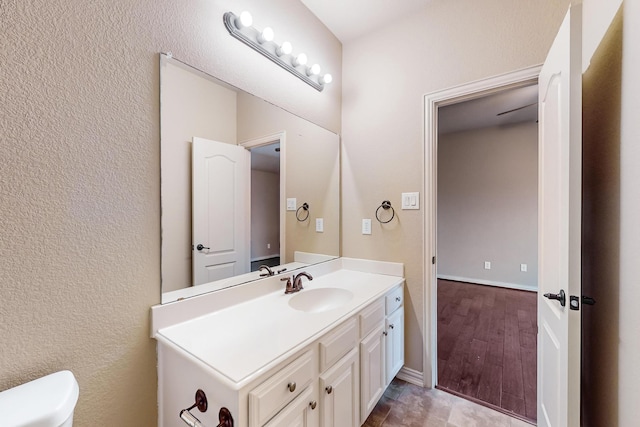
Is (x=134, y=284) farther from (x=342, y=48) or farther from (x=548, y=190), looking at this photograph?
(x=342, y=48)

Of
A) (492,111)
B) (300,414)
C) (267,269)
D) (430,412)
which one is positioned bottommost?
(430,412)

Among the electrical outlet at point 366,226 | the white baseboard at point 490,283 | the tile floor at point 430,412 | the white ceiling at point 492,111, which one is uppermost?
the white ceiling at point 492,111

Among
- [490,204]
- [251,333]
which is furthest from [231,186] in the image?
[490,204]

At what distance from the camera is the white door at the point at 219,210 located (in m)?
1.26

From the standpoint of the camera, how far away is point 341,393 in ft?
3.90

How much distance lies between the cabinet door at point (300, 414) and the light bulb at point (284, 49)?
173 centimetres

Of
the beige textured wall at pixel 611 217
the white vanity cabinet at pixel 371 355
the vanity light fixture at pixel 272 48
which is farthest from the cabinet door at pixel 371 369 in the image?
the vanity light fixture at pixel 272 48

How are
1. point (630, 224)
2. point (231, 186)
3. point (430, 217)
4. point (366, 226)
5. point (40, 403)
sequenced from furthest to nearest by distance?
point (366, 226) → point (430, 217) → point (231, 186) → point (630, 224) → point (40, 403)

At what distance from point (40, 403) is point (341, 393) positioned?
3.32 ft

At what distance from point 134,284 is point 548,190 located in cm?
182

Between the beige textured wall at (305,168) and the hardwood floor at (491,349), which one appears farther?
the hardwood floor at (491,349)

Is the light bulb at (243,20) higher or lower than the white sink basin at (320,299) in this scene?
higher

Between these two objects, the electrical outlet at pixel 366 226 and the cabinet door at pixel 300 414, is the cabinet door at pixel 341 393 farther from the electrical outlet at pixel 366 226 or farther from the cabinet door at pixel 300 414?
the electrical outlet at pixel 366 226

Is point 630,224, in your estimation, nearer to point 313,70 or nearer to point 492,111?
point 313,70
